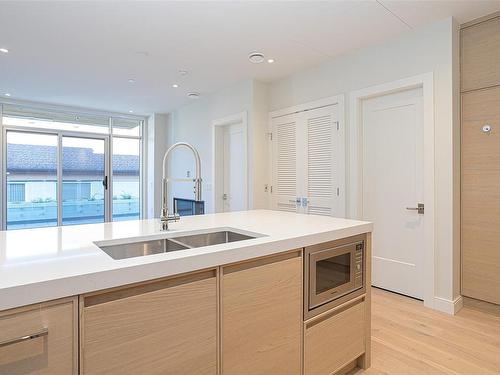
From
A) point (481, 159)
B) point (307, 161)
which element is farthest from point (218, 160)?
point (481, 159)

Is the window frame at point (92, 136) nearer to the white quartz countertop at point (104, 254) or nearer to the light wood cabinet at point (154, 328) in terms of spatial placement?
the white quartz countertop at point (104, 254)

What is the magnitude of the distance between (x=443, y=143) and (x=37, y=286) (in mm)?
3001

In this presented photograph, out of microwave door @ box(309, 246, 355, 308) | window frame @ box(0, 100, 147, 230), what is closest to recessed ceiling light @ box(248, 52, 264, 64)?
microwave door @ box(309, 246, 355, 308)

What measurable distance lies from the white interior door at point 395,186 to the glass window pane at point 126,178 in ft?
16.9

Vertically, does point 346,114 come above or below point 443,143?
above

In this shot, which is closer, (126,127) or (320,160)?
(320,160)

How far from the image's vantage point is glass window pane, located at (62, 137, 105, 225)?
19.6 ft

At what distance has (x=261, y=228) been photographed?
1.75 metres

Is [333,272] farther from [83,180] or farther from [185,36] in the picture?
[83,180]

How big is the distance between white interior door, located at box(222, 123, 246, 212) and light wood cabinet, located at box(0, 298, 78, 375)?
3.68 m

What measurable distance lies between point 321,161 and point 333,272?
2.25 meters

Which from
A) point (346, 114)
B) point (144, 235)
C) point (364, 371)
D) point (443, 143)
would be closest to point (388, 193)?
point (443, 143)

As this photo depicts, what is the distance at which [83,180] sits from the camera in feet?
20.2

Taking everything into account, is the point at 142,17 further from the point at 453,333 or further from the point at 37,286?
the point at 453,333
